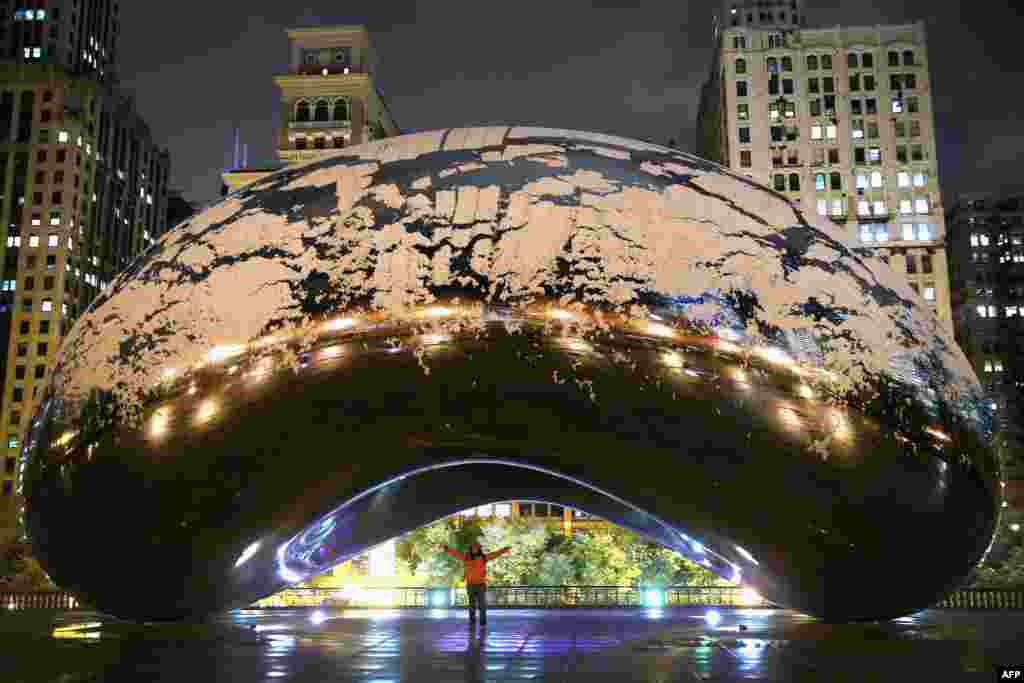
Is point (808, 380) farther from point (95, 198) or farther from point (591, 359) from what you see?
point (95, 198)

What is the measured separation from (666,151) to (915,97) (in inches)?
3770

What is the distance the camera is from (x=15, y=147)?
357 feet

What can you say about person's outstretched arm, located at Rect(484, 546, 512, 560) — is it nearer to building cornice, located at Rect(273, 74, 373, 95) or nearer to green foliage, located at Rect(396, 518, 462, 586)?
green foliage, located at Rect(396, 518, 462, 586)

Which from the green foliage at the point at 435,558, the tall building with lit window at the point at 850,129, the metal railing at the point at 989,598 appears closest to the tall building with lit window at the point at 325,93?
the tall building with lit window at the point at 850,129

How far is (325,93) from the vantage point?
338 feet

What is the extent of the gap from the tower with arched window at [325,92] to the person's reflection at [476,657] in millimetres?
93101

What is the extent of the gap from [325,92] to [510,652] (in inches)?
3957

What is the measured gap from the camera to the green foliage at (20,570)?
48409 mm

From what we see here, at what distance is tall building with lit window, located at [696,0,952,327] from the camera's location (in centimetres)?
9419

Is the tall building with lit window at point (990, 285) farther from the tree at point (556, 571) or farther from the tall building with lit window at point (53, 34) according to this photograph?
the tall building with lit window at point (53, 34)

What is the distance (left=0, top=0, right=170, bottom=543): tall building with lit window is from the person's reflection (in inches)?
3772

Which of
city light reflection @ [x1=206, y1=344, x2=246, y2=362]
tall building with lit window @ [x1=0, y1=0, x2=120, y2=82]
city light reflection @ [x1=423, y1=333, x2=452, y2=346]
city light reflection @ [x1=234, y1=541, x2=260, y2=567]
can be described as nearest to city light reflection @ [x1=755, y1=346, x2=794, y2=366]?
city light reflection @ [x1=423, y1=333, x2=452, y2=346]

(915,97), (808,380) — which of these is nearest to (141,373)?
(808,380)

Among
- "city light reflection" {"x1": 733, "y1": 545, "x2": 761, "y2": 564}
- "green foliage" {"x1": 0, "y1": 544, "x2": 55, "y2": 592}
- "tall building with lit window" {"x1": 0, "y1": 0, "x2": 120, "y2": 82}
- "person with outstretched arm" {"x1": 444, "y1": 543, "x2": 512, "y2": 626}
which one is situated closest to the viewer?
"city light reflection" {"x1": 733, "y1": 545, "x2": 761, "y2": 564}
